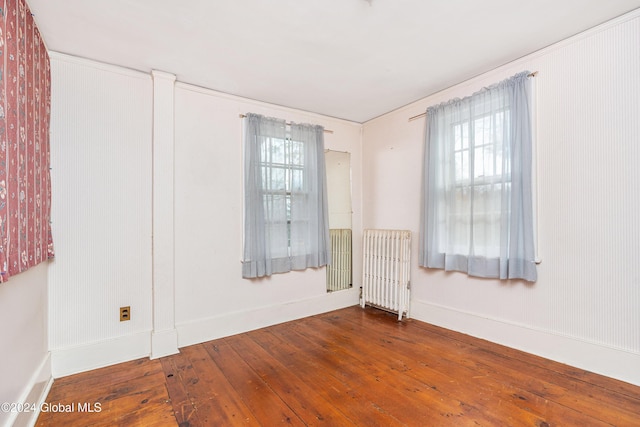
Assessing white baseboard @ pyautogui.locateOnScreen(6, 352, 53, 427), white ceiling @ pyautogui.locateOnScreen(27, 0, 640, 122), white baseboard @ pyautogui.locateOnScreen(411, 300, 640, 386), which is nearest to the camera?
white baseboard @ pyautogui.locateOnScreen(6, 352, 53, 427)

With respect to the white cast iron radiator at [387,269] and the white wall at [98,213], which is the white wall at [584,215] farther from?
the white wall at [98,213]

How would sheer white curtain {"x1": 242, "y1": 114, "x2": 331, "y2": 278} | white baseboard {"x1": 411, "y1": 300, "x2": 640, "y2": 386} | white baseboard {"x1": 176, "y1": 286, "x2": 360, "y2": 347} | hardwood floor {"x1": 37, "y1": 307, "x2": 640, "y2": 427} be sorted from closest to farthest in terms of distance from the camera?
hardwood floor {"x1": 37, "y1": 307, "x2": 640, "y2": 427}
white baseboard {"x1": 411, "y1": 300, "x2": 640, "y2": 386}
white baseboard {"x1": 176, "y1": 286, "x2": 360, "y2": 347}
sheer white curtain {"x1": 242, "y1": 114, "x2": 331, "y2": 278}

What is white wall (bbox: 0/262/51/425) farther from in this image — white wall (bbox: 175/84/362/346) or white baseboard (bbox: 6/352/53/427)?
white wall (bbox: 175/84/362/346)

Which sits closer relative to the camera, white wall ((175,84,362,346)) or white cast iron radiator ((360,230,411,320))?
white wall ((175,84,362,346))

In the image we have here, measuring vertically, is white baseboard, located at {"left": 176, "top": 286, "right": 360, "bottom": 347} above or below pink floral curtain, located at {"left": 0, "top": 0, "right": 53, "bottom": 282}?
below

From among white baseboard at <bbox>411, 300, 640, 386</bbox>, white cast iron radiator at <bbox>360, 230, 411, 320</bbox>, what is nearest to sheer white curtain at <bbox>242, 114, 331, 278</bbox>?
white cast iron radiator at <bbox>360, 230, 411, 320</bbox>

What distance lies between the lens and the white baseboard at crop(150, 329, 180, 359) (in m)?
2.56

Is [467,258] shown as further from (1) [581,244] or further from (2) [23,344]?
(2) [23,344]

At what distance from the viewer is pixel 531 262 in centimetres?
243

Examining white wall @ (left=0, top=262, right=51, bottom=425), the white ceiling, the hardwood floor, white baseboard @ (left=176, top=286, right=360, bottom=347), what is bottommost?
the hardwood floor

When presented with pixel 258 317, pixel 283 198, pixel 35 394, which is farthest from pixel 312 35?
pixel 35 394

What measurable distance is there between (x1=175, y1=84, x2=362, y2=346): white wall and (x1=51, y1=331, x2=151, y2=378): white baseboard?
323mm

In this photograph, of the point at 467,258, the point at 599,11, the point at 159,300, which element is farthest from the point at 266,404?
the point at 599,11

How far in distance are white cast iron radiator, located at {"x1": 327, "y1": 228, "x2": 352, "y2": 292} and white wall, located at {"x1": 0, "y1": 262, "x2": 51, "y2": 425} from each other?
106 inches
